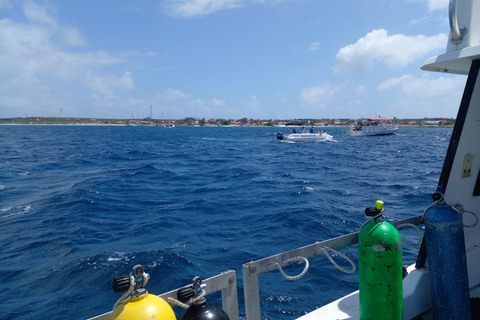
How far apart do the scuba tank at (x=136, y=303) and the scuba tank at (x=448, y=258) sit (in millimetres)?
2302

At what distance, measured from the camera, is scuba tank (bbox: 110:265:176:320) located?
1760 mm

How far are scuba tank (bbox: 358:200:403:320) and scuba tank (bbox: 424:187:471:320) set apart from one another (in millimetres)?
432

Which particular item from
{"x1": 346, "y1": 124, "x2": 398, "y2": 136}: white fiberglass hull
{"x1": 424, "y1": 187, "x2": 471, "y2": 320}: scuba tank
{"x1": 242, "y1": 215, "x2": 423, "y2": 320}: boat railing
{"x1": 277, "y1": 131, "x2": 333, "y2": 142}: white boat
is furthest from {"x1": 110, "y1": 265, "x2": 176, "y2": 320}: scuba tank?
{"x1": 346, "y1": 124, "x2": 398, "y2": 136}: white fiberglass hull

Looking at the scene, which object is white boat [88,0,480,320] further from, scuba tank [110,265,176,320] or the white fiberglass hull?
the white fiberglass hull

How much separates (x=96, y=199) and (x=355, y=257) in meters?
11.5

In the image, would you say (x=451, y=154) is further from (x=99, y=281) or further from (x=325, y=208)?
(x=325, y=208)

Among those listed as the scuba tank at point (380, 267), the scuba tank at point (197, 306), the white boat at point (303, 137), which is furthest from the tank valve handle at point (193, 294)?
the white boat at point (303, 137)

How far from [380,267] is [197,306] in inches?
60.5

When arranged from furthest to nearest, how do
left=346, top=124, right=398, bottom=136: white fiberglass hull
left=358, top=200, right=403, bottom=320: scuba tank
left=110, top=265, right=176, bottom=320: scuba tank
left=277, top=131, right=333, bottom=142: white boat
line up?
left=346, top=124, right=398, bottom=136: white fiberglass hull
left=277, top=131, right=333, bottom=142: white boat
left=358, top=200, right=403, bottom=320: scuba tank
left=110, top=265, right=176, bottom=320: scuba tank

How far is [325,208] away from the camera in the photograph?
13133mm

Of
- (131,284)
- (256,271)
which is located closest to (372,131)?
Result: (256,271)

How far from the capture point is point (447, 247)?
2.84 meters

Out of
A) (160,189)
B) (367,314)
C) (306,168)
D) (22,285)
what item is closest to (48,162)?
(160,189)

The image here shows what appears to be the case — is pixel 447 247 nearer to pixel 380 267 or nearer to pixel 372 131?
pixel 380 267
